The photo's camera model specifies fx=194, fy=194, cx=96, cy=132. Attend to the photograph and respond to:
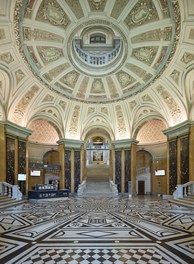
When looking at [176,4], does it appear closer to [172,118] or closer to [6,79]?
[172,118]

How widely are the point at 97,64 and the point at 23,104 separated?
254 inches

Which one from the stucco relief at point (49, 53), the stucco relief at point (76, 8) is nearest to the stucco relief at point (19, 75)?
the stucco relief at point (49, 53)

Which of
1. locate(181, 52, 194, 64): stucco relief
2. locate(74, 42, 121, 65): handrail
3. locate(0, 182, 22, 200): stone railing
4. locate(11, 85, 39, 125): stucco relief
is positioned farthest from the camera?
locate(11, 85, 39, 125): stucco relief

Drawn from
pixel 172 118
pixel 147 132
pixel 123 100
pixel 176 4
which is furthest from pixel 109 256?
pixel 147 132

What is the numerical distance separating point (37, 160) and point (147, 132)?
1250 cm

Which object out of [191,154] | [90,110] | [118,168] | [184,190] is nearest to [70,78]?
[90,110]

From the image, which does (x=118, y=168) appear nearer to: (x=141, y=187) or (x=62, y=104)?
(x=141, y=187)

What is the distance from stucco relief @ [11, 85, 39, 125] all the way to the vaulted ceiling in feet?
0.28

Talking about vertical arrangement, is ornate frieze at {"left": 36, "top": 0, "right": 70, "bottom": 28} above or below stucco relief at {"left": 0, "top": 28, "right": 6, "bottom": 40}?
above

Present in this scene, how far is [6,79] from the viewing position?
41.4ft

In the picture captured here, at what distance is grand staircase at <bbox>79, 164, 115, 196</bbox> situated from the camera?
18525 mm

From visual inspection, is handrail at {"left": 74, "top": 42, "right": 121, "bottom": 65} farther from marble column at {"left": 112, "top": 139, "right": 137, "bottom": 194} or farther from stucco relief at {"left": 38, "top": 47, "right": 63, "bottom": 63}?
marble column at {"left": 112, "top": 139, "right": 137, "bottom": 194}

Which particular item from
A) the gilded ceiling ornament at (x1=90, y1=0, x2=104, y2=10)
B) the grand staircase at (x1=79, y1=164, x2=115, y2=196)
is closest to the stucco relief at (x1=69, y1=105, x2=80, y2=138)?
the grand staircase at (x1=79, y1=164, x2=115, y2=196)

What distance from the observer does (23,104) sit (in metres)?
15.0
